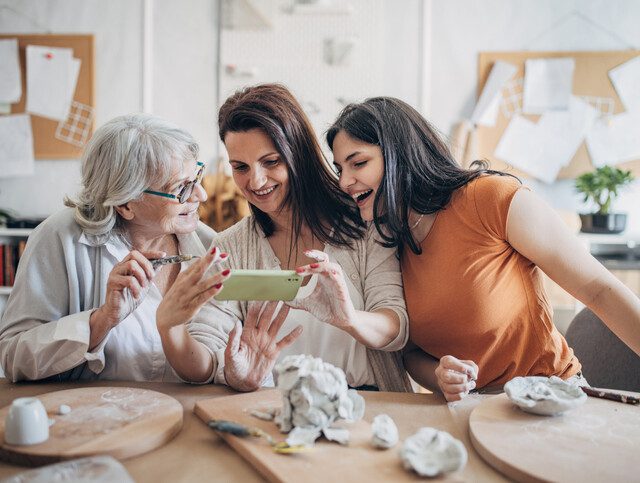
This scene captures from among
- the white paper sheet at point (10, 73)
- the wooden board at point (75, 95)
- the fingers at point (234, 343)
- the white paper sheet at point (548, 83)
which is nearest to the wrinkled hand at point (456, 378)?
the fingers at point (234, 343)

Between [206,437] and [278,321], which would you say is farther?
[278,321]

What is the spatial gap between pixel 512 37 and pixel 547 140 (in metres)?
0.68

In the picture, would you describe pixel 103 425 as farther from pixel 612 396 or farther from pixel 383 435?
pixel 612 396

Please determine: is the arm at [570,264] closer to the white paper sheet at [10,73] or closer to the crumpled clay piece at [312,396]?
the crumpled clay piece at [312,396]

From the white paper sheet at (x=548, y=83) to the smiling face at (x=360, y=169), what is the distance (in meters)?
2.57

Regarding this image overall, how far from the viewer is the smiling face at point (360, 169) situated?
161 centimetres

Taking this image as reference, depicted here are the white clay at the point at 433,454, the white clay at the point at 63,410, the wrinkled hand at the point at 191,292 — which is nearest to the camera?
the white clay at the point at 433,454

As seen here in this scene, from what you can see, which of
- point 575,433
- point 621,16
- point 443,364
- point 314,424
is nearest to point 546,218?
point 443,364

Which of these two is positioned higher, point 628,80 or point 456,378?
point 628,80

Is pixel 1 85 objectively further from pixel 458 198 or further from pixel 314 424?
pixel 314 424

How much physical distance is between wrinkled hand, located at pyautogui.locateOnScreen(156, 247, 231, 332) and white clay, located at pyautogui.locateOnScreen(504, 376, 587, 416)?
61cm

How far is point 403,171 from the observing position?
5.32 ft

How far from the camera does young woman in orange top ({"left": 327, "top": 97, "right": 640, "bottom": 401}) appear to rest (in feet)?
4.86

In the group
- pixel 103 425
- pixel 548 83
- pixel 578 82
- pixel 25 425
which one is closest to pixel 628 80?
pixel 578 82
